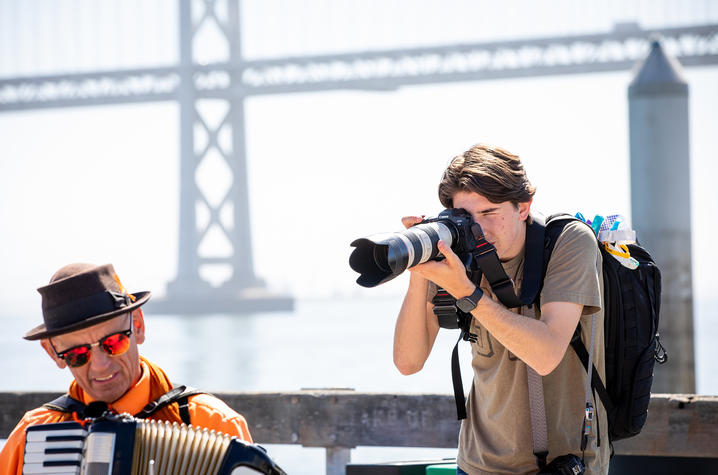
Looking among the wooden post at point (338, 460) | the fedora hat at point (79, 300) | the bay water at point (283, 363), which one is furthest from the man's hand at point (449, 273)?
the bay water at point (283, 363)

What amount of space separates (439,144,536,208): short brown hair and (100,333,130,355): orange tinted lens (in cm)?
70

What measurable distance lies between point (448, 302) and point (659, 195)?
195 inches

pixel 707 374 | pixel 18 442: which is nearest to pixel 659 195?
pixel 18 442

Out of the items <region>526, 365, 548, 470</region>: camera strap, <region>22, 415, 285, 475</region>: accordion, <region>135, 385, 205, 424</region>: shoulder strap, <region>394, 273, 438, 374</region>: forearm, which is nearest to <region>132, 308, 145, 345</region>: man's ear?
<region>135, 385, 205, 424</region>: shoulder strap

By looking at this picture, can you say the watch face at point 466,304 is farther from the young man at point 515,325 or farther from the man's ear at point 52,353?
the man's ear at point 52,353

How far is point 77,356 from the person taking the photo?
6.38 ft

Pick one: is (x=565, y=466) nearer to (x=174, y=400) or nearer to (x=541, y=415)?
(x=541, y=415)

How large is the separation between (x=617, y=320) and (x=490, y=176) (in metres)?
0.37

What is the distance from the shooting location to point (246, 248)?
4144cm

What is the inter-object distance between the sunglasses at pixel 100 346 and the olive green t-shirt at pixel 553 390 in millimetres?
694

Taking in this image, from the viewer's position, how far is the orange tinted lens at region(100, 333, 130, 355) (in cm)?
195

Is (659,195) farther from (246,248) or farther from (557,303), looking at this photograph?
(246,248)

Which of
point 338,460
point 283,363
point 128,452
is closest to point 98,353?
point 128,452

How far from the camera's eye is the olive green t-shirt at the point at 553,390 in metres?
1.85
